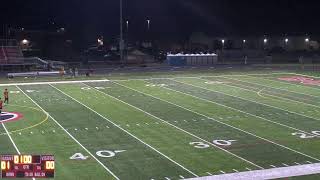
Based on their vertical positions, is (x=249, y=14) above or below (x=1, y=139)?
above

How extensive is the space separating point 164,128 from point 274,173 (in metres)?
7.88

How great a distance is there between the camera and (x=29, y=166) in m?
11.9

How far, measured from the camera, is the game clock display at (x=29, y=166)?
1183 centimetres

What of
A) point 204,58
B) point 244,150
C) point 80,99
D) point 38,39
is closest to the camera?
point 244,150

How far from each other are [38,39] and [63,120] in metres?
57.0

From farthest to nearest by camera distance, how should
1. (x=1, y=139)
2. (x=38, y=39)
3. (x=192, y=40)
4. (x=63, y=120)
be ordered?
(x=192, y=40)
(x=38, y=39)
(x=63, y=120)
(x=1, y=139)

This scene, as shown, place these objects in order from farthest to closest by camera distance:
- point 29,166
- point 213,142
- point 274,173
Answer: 1. point 213,142
2. point 274,173
3. point 29,166

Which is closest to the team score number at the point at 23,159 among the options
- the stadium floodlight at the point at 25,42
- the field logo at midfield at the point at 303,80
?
the field logo at midfield at the point at 303,80

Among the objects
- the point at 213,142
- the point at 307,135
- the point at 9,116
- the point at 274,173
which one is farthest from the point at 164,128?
the point at 9,116

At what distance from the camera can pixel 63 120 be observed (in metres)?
26.7

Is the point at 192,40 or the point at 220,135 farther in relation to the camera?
the point at 192,40

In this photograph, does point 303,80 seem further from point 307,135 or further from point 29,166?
point 29,166

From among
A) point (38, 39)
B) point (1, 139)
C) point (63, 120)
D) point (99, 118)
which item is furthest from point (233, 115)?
point (38, 39)

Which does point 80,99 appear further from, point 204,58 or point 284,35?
point 284,35
